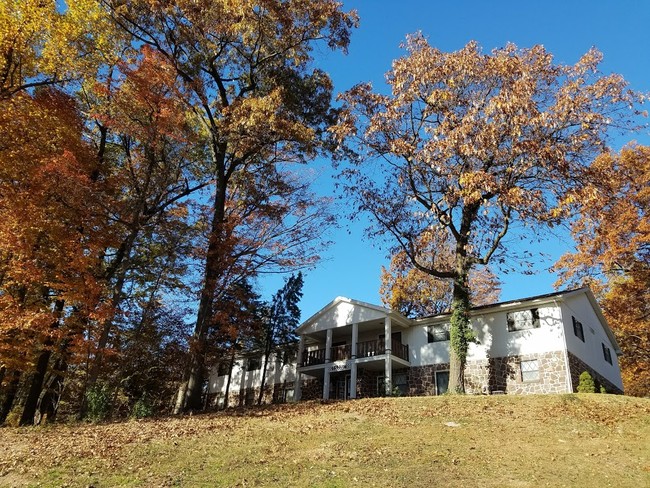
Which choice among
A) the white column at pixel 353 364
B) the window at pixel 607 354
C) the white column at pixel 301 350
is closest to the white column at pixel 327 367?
the white column at pixel 353 364

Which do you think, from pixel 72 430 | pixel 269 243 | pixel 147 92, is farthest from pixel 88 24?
pixel 72 430

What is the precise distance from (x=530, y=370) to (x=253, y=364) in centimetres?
1741

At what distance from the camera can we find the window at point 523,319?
20906 mm

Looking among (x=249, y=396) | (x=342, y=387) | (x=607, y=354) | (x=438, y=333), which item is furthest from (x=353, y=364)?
(x=607, y=354)

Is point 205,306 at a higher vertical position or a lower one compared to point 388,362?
higher

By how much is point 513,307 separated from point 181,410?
48.8ft

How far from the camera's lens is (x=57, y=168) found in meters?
16.7

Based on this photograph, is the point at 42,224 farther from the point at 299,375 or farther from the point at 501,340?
the point at 501,340

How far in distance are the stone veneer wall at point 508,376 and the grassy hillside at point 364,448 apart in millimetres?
4534

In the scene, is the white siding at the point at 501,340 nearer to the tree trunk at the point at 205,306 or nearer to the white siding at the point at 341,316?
the white siding at the point at 341,316

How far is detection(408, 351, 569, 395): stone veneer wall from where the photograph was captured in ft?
64.3

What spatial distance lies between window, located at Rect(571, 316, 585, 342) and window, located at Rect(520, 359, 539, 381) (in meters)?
2.73

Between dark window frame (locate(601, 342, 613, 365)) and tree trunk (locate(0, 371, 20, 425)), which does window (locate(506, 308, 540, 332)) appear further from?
tree trunk (locate(0, 371, 20, 425))

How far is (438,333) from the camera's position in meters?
23.8
